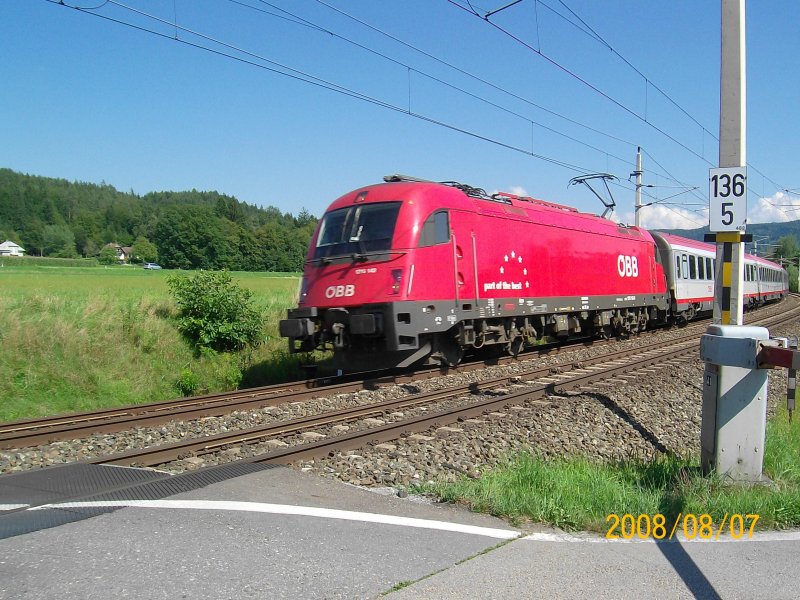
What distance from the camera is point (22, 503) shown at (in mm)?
4992

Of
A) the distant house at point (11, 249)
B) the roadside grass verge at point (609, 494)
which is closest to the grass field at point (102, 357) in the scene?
the roadside grass verge at point (609, 494)

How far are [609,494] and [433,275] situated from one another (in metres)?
6.69

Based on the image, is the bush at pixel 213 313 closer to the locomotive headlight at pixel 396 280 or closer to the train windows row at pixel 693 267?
the locomotive headlight at pixel 396 280

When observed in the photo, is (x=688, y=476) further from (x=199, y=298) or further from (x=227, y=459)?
(x=199, y=298)

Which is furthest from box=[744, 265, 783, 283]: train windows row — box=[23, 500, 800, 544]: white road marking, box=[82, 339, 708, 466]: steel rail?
box=[23, 500, 800, 544]: white road marking

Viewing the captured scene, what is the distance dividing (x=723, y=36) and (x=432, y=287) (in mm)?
6304

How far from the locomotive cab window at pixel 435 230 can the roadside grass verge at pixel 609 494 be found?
565cm

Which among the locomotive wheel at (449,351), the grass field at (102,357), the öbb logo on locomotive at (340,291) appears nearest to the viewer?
the öbb logo on locomotive at (340,291)

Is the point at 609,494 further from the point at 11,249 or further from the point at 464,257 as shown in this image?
the point at 11,249

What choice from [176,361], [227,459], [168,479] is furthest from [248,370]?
[168,479]

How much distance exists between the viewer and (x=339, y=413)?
356 inches

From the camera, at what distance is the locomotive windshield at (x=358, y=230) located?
37.8 feet

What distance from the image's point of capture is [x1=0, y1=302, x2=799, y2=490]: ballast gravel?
6609mm
